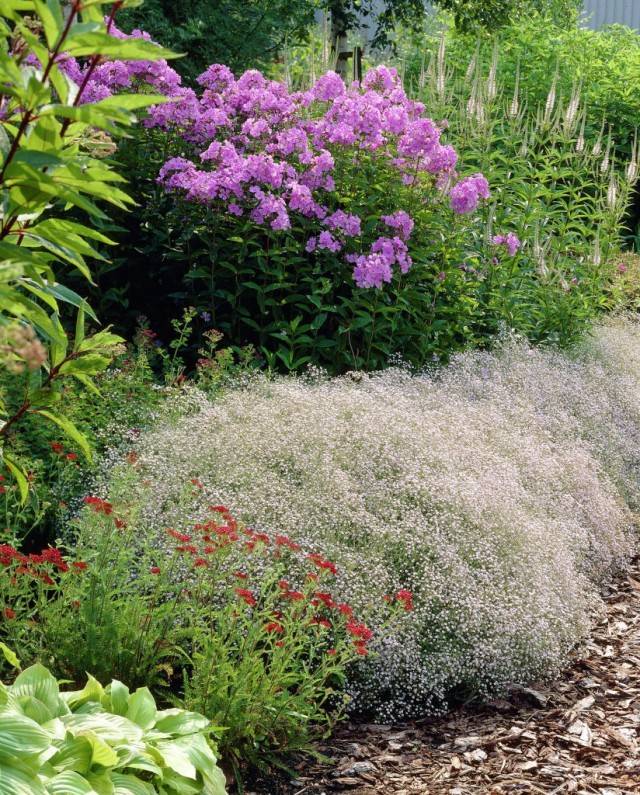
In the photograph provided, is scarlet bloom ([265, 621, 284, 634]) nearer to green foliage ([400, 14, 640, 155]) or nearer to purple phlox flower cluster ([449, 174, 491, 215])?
purple phlox flower cluster ([449, 174, 491, 215])

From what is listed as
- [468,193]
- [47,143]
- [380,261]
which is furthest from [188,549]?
[468,193]

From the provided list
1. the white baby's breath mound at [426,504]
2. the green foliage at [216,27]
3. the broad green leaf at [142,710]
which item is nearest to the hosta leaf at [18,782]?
the broad green leaf at [142,710]

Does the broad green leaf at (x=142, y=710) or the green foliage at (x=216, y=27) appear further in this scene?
the green foliage at (x=216, y=27)

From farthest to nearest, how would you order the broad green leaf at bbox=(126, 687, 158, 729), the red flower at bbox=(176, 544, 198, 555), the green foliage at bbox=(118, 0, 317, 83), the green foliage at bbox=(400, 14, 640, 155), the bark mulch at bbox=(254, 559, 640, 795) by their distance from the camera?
the green foliage at bbox=(400, 14, 640, 155) → the green foliage at bbox=(118, 0, 317, 83) → the bark mulch at bbox=(254, 559, 640, 795) → the red flower at bbox=(176, 544, 198, 555) → the broad green leaf at bbox=(126, 687, 158, 729)

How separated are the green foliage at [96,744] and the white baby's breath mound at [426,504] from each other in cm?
102

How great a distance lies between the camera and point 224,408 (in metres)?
4.62

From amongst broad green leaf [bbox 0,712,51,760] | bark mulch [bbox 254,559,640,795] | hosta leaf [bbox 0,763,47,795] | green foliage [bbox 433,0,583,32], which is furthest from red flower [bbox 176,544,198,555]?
green foliage [bbox 433,0,583,32]

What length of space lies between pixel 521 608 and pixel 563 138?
14.5ft

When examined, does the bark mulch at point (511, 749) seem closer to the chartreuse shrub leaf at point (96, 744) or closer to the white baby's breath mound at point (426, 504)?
the white baby's breath mound at point (426, 504)

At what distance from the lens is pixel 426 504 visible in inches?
161

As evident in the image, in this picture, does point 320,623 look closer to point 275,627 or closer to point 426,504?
point 275,627

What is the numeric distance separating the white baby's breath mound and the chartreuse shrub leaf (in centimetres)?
102

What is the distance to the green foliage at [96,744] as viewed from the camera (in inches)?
78.8

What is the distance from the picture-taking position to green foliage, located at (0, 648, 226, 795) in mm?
2002
